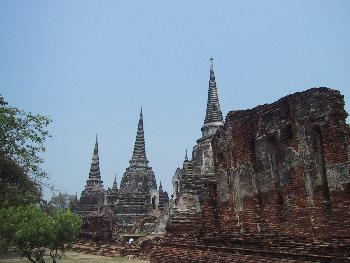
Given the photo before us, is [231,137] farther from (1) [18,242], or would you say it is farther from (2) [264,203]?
(1) [18,242]

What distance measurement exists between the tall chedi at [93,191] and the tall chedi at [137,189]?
3.64m

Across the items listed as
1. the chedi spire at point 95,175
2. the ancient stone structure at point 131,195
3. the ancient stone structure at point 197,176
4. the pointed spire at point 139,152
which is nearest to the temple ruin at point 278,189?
the ancient stone structure at point 197,176

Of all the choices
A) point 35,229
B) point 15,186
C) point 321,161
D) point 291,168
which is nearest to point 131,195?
point 15,186

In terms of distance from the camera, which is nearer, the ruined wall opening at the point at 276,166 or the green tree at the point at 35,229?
the ruined wall opening at the point at 276,166

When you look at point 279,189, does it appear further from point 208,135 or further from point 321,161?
point 208,135

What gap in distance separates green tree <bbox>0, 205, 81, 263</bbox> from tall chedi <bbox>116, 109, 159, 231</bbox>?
2515 centimetres

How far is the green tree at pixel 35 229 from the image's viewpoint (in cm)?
1146

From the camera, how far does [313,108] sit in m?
7.53

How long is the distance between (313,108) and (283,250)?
9.43ft

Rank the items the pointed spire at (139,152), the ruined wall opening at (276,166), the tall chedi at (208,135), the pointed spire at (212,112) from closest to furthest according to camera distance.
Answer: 1. the ruined wall opening at (276,166)
2. the tall chedi at (208,135)
3. the pointed spire at (212,112)
4. the pointed spire at (139,152)

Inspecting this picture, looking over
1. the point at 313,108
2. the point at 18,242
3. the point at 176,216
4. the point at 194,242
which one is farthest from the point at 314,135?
the point at 18,242

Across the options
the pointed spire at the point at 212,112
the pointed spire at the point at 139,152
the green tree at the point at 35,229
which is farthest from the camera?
the pointed spire at the point at 139,152

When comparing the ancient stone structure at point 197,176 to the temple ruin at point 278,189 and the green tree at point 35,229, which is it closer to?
the temple ruin at point 278,189

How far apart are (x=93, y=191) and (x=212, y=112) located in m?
19.6
